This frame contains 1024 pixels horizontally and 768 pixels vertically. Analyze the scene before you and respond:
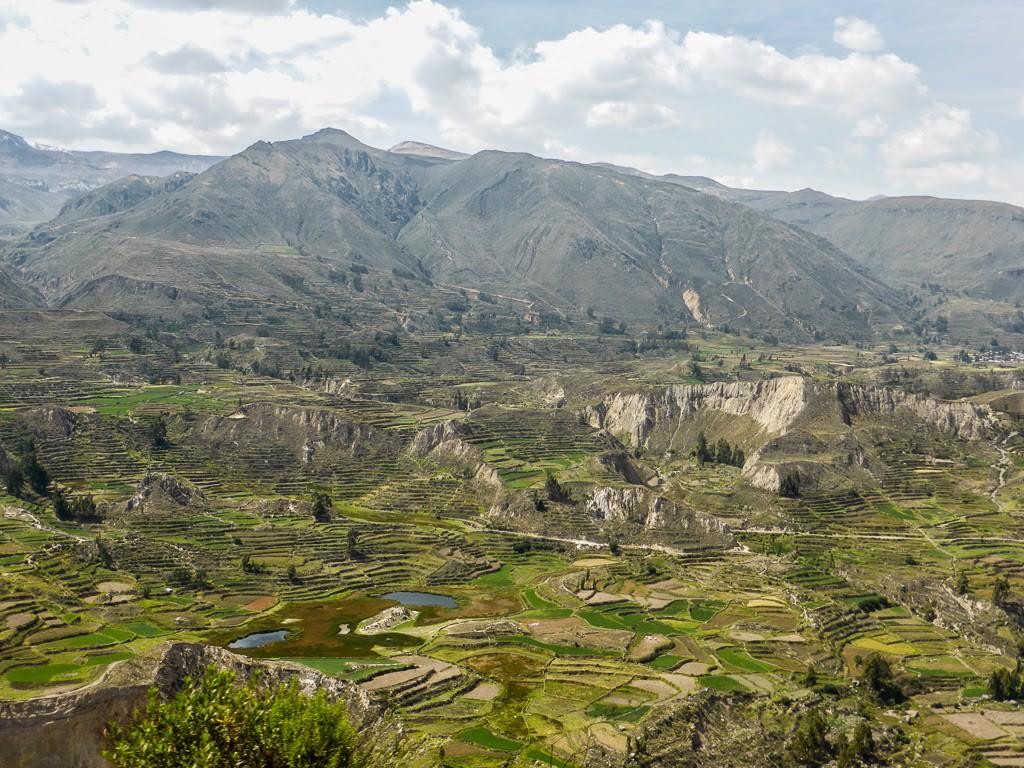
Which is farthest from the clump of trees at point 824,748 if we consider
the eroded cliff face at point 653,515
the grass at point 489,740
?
the eroded cliff face at point 653,515

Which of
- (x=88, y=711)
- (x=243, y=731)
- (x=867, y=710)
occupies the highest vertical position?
(x=243, y=731)

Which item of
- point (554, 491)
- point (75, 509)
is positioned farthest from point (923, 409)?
point (75, 509)

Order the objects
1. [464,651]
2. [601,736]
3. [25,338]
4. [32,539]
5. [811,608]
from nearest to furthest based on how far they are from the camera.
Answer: [601,736]
[464,651]
[811,608]
[32,539]
[25,338]

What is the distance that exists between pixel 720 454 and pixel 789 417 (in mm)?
12932

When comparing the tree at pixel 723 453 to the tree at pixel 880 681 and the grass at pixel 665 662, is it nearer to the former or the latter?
the tree at pixel 880 681

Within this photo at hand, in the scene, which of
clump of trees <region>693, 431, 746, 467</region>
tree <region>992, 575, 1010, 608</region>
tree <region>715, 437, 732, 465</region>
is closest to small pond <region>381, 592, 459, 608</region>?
tree <region>992, 575, 1010, 608</region>

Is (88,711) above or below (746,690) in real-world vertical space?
above

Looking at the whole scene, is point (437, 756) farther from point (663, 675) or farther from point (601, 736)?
point (663, 675)

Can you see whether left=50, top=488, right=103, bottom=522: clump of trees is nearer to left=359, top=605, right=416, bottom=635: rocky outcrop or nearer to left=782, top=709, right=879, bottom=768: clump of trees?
left=359, top=605, right=416, bottom=635: rocky outcrop

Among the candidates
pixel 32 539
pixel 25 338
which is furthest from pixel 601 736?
pixel 25 338

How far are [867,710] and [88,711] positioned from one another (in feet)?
184

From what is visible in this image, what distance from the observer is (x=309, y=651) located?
78.6m

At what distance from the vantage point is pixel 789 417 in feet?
511

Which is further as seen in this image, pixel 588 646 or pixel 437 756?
pixel 588 646
